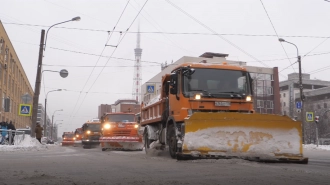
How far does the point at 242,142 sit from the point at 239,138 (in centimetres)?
13

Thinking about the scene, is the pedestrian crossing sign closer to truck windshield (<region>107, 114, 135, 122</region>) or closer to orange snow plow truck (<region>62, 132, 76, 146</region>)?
truck windshield (<region>107, 114, 135, 122</region>)

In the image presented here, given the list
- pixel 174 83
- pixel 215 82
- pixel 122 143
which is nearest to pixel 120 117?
pixel 122 143

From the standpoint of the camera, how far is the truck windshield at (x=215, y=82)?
10875mm

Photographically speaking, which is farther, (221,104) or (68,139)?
(68,139)

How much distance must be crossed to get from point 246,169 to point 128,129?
490 inches

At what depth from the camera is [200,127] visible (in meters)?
10.1

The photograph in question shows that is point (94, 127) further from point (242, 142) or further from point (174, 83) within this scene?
point (242, 142)

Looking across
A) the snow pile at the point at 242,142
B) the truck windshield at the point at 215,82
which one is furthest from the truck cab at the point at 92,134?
the snow pile at the point at 242,142

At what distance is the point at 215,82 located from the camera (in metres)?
11.1

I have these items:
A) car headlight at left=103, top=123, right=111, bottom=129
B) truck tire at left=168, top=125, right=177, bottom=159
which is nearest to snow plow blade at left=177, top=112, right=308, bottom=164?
truck tire at left=168, top=125, right=177, bottom=159

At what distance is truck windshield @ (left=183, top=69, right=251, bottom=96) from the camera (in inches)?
428

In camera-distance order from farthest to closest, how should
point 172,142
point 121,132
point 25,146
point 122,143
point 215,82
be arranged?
point 25,146
point 121,132
point 122,143
point 172,142
point 215,82

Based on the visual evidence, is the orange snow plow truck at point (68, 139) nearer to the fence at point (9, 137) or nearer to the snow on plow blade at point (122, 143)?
the fence at point (9, 137)

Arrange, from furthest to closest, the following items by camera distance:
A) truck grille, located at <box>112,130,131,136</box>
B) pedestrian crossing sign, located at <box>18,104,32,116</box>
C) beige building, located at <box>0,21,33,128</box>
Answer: beige building, located at <box>0,21,33,128</box>, pedestrian crossing sign, located at <box>18,104,32,116</box>, truck grille, located at <box>112,130,131,136</box>
